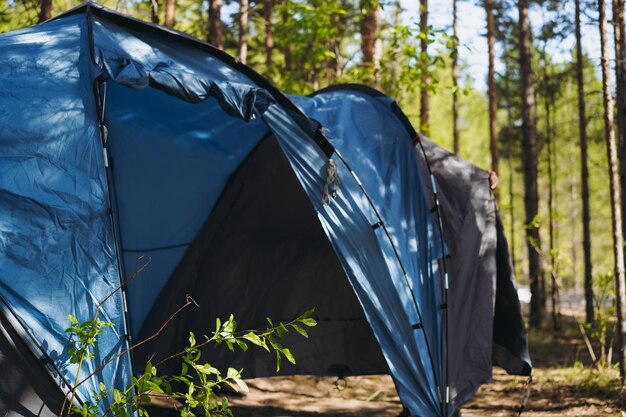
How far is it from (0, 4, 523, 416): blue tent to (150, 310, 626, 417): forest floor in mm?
390

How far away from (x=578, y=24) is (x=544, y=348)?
4867 mm

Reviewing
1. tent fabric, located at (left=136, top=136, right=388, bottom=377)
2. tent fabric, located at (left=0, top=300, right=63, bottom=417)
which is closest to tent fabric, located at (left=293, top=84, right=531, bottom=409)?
tent fabric, located at (left=136, top=136, right=388, bottom=377)

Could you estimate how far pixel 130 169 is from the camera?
597cm

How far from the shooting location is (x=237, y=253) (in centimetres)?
636

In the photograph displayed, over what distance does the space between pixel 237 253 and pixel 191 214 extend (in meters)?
0.53

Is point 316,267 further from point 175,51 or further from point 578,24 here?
point 578,24

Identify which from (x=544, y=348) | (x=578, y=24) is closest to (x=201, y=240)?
(x=544, y=348)

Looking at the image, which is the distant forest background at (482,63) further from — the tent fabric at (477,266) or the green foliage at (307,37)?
the tent fabric at (477,266)

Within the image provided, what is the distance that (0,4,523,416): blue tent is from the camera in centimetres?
394

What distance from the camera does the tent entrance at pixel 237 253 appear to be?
607 centimetres

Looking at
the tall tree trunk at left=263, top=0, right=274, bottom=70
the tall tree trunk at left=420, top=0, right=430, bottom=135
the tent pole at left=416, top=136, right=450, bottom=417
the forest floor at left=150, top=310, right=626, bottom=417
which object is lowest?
the forest floor at left=150, top=310, right=626, bottom=417

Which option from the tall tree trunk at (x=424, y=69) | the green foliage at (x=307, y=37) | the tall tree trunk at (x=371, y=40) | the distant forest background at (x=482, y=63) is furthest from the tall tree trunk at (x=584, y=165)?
the green foliage at (x=307, y=37)

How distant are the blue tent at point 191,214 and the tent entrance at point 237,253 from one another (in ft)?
0.04

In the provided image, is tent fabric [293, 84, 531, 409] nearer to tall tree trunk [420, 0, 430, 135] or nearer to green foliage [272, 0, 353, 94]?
tall tree trunk [420, 0, 430, 135]
